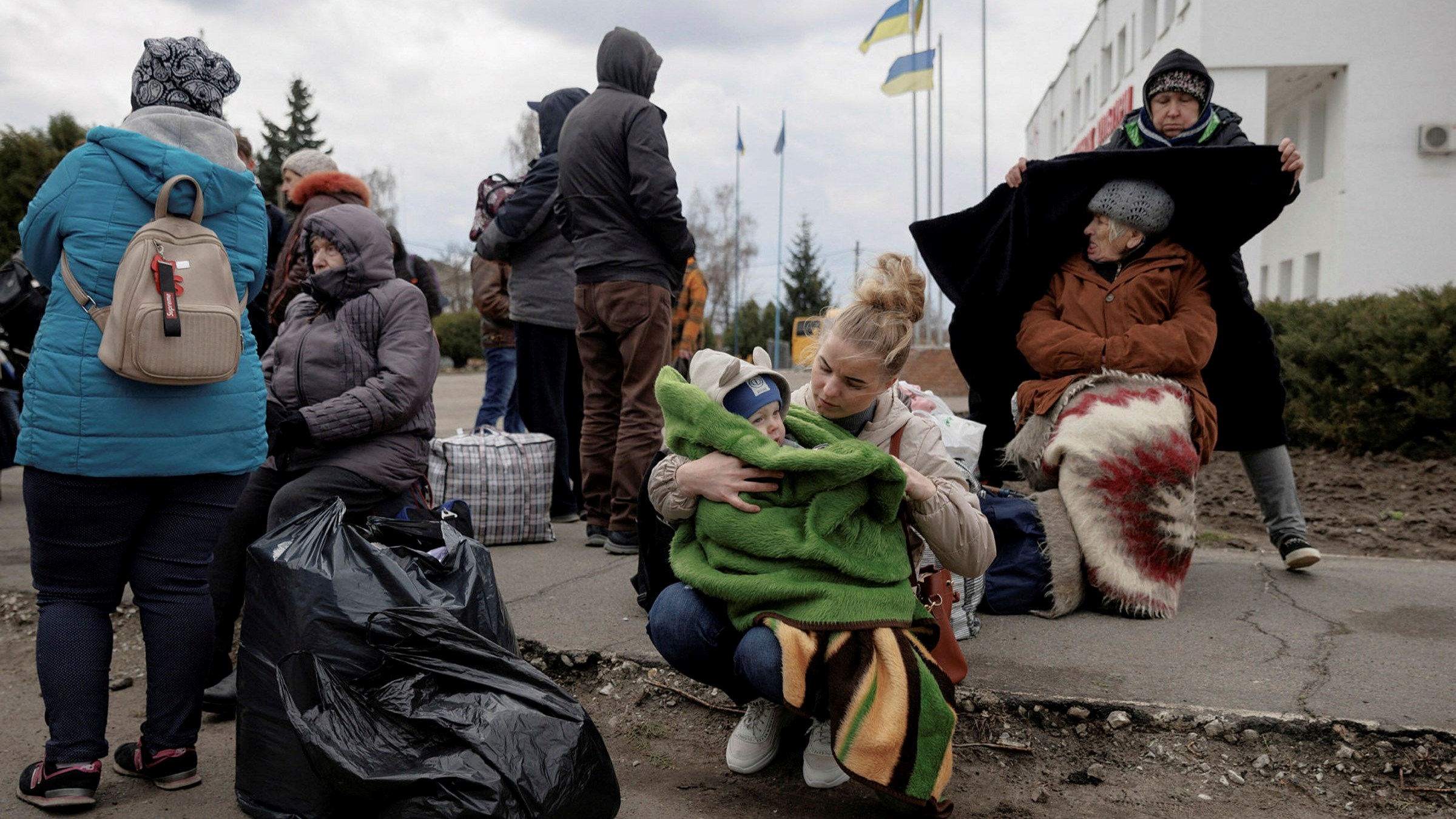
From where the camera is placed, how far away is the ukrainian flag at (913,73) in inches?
770

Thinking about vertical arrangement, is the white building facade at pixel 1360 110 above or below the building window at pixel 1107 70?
below

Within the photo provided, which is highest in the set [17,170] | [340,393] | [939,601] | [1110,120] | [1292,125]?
[1110,120]

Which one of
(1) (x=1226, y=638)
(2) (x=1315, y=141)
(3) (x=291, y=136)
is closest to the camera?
(1) (x=1226, y=638)

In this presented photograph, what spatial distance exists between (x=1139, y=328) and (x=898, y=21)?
17353mm

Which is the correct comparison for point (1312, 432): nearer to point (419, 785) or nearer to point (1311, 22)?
point (419, 785)

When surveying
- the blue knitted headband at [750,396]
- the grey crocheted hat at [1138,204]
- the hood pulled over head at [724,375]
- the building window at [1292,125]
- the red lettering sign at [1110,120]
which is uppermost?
the red lettering sign at [1110,120]

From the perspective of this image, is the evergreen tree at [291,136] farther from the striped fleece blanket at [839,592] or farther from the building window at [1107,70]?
the striped fleece blanket at [839,592]

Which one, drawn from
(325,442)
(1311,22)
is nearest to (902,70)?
(1311,22)

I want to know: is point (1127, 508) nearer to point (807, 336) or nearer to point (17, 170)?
point (807, 336)

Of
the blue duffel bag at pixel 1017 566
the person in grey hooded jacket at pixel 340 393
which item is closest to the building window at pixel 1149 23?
the blue duffel bag at pixel 1017 566

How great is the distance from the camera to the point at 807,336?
117 inches

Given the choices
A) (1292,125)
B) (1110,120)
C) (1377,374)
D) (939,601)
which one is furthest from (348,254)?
(1110,120)

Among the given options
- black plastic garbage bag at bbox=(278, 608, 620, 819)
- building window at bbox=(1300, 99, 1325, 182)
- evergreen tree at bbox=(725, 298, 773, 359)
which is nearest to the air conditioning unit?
building window at bbox=(1300, 99, 1325, 182)

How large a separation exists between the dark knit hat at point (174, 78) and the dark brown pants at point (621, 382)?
1.95 m
